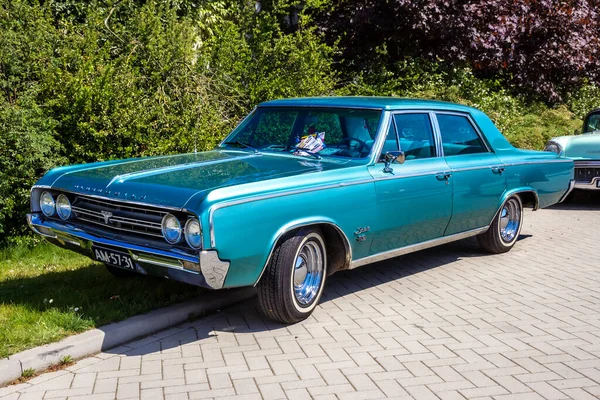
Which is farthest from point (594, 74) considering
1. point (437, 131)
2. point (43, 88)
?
point (43, 88)

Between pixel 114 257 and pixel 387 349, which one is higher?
pixel 114 257

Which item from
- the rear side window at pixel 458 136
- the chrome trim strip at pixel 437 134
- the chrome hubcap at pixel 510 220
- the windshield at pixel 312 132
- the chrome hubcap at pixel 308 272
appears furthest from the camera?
the chrome hubcap at pixel 510 220

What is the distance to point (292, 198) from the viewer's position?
16.4ft

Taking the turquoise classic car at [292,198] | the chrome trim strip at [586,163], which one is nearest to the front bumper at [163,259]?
the turquoise classic car at [292,198]

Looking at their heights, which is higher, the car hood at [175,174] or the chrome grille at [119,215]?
the car hood at [175,174]

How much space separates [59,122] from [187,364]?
442 cm

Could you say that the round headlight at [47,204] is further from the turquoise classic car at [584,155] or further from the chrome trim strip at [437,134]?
the turquoise classic car at [584,155]

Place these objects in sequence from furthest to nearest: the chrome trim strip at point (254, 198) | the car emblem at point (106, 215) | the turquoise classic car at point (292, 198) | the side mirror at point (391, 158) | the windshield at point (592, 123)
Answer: the windshield at point (592, 123) < the side mirror at point (391, 158) < the car emblem at point (106, 215) < the turquoise classic car at point (292, 198) < the chrome trim strip at point (254, 198)

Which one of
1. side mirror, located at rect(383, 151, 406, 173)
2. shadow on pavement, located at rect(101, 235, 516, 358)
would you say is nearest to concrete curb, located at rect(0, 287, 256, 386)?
shadow on pavement, located at rect(101, 235, 516, 358)

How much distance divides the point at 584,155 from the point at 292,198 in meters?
7.29

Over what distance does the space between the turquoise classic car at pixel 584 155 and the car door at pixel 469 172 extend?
389 centimetres

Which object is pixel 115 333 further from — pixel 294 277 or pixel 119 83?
pixel 119 83

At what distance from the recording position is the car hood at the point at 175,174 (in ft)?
15.6

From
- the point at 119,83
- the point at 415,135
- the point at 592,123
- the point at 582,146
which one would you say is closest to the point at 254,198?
the point at 415,135
